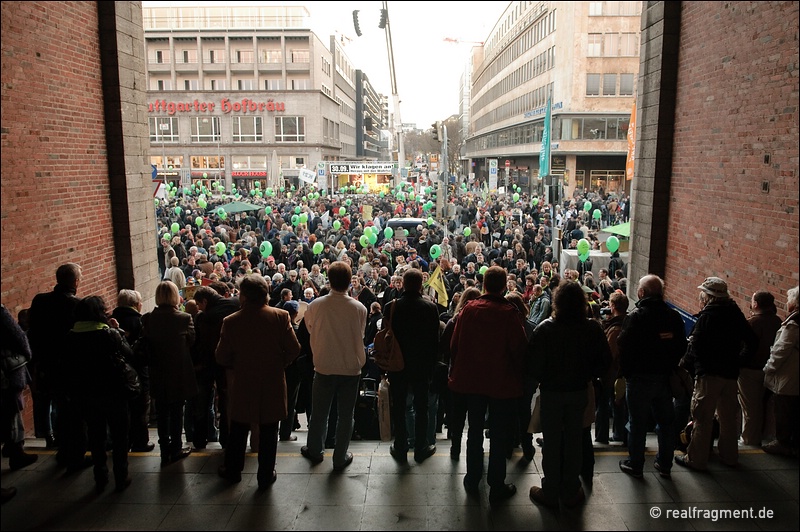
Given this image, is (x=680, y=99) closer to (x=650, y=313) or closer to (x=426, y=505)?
(x=650, y=313)

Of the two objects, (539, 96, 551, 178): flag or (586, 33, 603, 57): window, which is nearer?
(539, 96, 551, 178): flag

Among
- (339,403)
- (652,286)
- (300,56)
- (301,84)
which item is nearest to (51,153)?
(339,403)

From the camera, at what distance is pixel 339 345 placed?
4805mm

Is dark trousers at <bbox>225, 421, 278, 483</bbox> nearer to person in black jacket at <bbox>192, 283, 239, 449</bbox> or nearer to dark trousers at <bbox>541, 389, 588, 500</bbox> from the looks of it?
person in black jacket at <bbox>192, 283, 239, 449</bbox>

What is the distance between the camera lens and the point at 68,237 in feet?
23.7

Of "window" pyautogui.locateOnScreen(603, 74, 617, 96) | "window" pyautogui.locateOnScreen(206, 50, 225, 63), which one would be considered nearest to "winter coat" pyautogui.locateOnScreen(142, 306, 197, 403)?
"window" pyautogui.locateOnScreen(603, 74, 617, 96)

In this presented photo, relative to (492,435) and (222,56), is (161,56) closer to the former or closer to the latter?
(222,56)

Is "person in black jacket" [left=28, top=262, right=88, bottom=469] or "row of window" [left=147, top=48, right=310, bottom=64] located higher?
"row of window" [left=147, top=48, right=310, bottom=64]

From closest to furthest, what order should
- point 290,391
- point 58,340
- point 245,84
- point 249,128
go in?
point 58,340 < point 290,391 < point 249,128 < point 245,84

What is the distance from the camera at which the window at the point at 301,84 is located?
58438 mm

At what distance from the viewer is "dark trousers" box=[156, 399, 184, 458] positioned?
16.4 ft

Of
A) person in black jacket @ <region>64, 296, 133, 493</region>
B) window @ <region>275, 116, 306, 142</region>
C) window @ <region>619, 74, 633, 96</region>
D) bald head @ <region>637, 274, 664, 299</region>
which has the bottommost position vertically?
person in black jacket @ <region>64, 296, 133, 493</region>

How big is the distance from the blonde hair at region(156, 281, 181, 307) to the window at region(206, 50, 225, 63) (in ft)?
195

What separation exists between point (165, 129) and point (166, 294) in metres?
57.5
